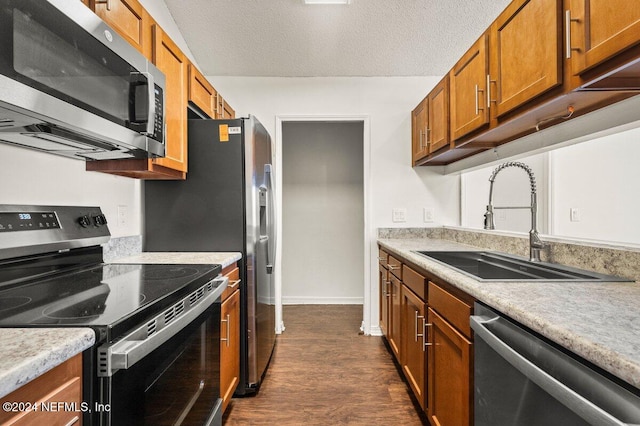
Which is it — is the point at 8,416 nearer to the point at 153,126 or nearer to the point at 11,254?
the point at 11,254

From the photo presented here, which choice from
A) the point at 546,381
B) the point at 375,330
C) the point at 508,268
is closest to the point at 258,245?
the point at 508,268

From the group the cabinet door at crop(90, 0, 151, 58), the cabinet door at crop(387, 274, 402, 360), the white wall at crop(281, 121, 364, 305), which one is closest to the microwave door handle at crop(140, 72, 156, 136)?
the cabinet door at crop(90, 0, 151, 58)

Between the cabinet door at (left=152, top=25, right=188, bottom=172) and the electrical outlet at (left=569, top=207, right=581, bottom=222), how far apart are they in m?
2.19

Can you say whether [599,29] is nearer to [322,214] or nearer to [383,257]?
[383,257]

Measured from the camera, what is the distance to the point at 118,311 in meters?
0.82

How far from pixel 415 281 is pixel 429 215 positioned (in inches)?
54.4

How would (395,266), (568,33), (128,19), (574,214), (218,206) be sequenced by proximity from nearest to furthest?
(568,33) < (128,19) < (574,214) < (218,206) < (395,266)

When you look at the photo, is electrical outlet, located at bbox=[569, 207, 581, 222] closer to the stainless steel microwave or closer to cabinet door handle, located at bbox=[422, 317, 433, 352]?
cabinet door handle, located at bbox=[422, 317, 433, 352]

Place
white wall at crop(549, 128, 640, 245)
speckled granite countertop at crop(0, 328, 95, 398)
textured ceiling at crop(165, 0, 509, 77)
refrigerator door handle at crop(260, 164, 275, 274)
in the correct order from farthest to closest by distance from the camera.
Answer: refrigerator door handle at crop(260, 164, 275, 274), textured ceiling at crop(165, 0, 509, 77), white wall at crop(549, 128, 640, 245), speckled granite countertop at crop(0, 328, 95, 398)

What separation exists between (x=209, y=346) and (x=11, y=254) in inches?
29.9

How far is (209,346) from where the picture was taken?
53.0 inches

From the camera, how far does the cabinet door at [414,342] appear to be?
63.3 inches

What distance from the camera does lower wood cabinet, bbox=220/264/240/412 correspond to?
162cm

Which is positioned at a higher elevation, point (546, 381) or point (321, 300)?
point (546, 381)
